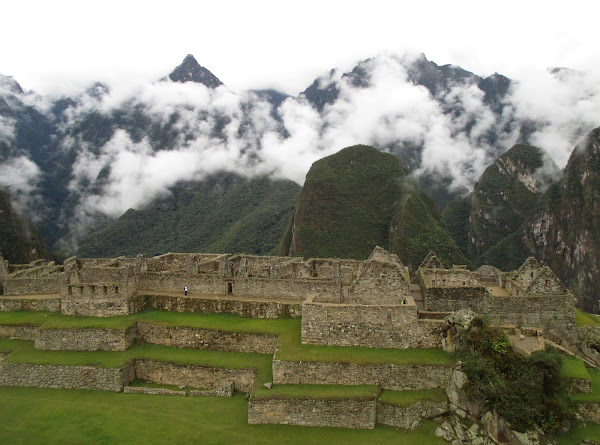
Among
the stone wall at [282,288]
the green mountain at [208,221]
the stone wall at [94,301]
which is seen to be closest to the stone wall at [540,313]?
the stone wall at [282,288]

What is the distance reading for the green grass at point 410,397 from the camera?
13.2 metres

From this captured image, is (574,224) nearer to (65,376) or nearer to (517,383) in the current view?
(517,383)

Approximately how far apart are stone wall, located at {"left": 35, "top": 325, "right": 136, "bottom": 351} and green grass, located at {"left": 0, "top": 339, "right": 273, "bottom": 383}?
0.20m

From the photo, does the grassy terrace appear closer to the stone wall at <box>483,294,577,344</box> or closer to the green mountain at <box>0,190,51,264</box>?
the stone wall at <box>483,294,577,344</box>

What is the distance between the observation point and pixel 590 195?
10069 cm

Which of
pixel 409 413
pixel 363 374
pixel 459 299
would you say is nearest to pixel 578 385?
pixel 459 299

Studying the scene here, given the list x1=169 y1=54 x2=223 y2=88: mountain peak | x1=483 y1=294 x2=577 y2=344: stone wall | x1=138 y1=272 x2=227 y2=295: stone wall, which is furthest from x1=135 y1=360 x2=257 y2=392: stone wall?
x1=169 y1=54 x2=223 y2=88: mountain peak

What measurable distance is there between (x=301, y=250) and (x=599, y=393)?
71572 mm

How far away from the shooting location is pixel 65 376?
52.6 feet

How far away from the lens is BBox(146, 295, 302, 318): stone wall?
1808cm

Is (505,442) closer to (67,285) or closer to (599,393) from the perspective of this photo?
(599,393)

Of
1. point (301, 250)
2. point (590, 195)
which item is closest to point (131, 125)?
point (301, 250)

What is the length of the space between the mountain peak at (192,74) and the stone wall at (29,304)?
14542 centimetres

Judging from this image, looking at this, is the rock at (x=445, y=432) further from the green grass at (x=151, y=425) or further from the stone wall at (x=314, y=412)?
the stone wall at (x=314, y=412)
